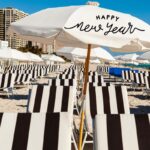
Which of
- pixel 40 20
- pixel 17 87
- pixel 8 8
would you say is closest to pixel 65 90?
pixel 40 20

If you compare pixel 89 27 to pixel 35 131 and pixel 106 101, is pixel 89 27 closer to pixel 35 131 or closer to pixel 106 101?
pixel 35 131

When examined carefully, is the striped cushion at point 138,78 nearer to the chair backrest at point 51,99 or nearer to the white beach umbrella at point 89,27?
the chair backrest at point 51,99

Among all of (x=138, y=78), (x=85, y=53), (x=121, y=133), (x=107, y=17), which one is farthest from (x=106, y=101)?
(x=138, y=78)

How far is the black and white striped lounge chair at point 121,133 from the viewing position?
10.1 ft

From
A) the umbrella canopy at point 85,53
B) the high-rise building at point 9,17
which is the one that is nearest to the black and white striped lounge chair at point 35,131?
the umbrella canopy at point 85,53

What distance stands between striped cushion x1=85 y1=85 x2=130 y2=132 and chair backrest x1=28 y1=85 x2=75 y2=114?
31 centimetres

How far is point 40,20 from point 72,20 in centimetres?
44

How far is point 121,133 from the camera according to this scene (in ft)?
10.3

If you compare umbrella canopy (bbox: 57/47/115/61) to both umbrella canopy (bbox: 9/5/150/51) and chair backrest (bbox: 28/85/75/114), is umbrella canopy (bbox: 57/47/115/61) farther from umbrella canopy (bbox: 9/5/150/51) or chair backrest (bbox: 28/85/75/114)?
umbrella canopy (bbox: 9/5/150/51)

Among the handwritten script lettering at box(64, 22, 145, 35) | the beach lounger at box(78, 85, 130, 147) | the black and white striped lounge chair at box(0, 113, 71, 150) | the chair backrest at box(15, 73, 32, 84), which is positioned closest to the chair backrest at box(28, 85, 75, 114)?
the beach lounger at box(78, 85, 130, 147)

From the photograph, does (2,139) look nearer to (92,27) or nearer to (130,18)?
(92,27)

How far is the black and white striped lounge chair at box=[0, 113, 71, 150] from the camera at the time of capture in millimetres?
3143

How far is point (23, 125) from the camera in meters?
3.24

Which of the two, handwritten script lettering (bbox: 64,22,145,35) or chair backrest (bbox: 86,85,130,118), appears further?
chair backrest (bbox: 86,85,130,118)
